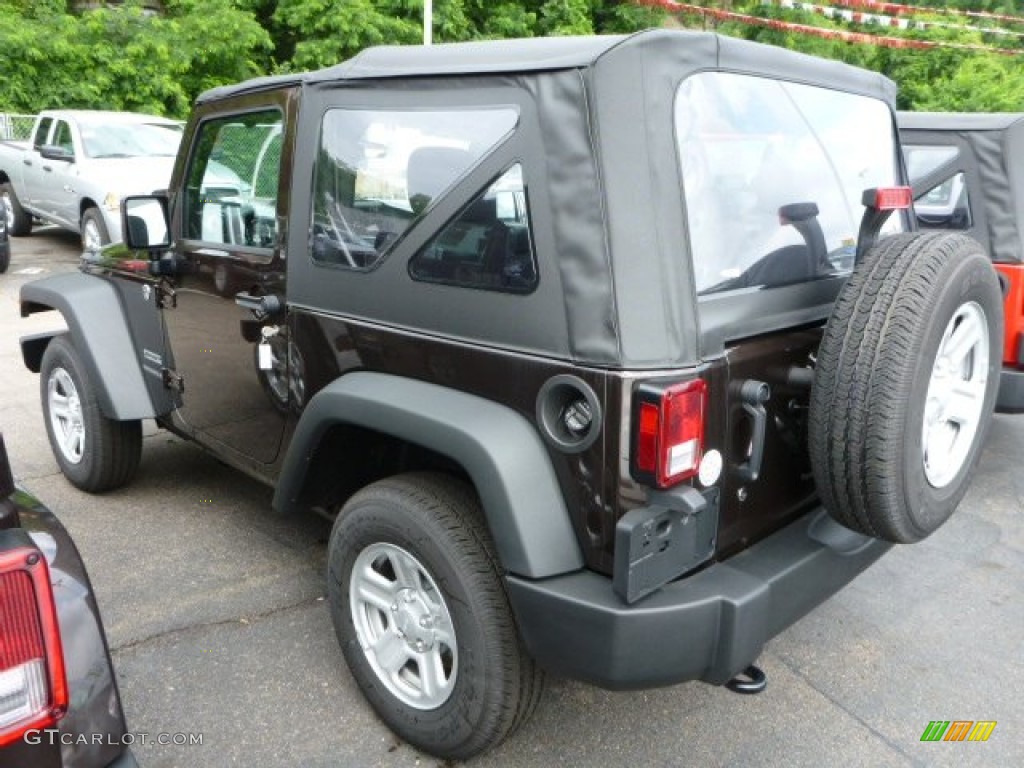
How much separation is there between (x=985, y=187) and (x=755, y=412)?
3497mm

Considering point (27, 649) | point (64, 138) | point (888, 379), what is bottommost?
point (27, 649)

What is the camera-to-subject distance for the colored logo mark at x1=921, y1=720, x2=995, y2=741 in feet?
8.61

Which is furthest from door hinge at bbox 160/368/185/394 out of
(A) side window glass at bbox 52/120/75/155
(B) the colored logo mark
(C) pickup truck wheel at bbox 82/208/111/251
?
(A) side window glass at bbox 52/120/75/155

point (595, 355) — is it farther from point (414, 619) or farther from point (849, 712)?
point (849, 712)

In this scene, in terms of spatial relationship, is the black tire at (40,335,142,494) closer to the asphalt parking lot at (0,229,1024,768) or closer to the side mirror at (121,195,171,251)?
the asphalt parking lot at (0,229,1024,768)

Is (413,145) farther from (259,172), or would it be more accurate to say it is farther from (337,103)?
(259,172)

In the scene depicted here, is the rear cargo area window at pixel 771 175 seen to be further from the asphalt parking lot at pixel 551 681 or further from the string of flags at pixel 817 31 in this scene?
the string of flags at pixel 817 31

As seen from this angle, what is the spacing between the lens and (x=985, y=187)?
4.79 meters

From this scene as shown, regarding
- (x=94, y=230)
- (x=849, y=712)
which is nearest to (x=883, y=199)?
(x=849, y=712)

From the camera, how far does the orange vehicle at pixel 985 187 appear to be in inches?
174

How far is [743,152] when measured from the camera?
7.59 ft

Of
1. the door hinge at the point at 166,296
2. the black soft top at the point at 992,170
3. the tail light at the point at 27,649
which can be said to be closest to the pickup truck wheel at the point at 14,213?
the door hinge at the point at 166,296

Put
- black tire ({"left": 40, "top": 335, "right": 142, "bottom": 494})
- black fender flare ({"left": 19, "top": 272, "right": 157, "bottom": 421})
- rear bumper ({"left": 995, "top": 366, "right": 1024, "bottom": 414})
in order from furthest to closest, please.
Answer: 1. rear bumper ({"left": 995, "top": 366, "right": 1024, "bottom": 414})
2. black tire ({"left": 40, "top": 335, "right": 142, "bottom": 494})
3. black fender flare ({"left": 19, "top": 272, "right": 157, "bottom": 421})

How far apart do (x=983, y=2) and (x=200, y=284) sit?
34628 mm
